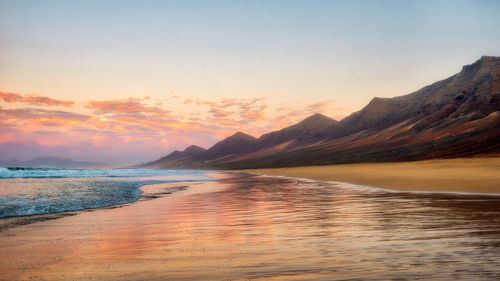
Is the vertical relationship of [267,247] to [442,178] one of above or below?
above

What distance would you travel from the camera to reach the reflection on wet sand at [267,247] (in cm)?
529

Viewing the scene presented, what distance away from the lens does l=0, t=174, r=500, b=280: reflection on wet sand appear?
529 centimetres

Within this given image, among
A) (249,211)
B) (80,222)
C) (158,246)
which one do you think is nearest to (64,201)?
(80,222)

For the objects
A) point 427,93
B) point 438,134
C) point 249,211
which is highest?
point 427,93

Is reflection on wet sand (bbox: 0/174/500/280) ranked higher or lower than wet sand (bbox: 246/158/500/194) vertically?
higher

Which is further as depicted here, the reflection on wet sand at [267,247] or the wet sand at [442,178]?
the wet sand at [442,178]

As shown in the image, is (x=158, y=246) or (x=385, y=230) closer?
(x=158, y=246)

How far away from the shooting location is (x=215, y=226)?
10.1 m

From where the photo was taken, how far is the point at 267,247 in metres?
7.00

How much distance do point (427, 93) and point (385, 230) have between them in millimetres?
201914

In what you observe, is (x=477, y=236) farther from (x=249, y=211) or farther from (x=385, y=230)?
(x=249, y=211)

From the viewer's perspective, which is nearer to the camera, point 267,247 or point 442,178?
point 267,247

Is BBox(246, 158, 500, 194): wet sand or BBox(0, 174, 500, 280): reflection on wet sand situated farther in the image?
BBox(246, 158, 500, 194): wet sand

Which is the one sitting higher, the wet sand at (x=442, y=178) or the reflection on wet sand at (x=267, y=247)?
the reflection on wet sand at (x=267, y=247)
